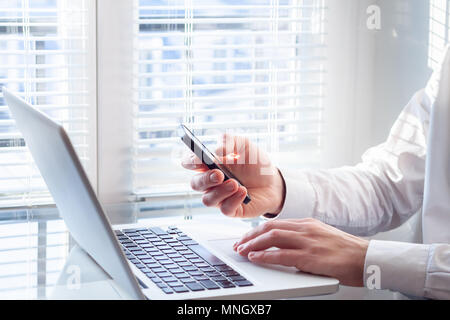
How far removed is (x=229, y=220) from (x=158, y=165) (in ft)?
1.14

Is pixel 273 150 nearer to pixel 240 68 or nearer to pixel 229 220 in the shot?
pixel 240 68

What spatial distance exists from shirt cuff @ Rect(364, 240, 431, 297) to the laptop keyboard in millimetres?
199

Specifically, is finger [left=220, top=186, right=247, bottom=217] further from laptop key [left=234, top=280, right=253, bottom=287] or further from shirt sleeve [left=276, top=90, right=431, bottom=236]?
laptop key [left=234, top=280, right=253, bottom=287]

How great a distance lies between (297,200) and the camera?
1172mm

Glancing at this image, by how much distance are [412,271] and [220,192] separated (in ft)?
1.05

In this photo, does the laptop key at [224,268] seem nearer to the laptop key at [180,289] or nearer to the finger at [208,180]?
the laptop key at [180,289]

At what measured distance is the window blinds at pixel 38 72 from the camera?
4.18ft

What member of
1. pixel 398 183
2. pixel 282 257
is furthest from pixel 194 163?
pixel 398 183

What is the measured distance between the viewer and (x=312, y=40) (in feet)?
4.96

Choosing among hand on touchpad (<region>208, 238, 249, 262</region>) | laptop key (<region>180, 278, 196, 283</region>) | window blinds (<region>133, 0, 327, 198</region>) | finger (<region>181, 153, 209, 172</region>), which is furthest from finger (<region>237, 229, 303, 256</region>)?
window blinds (<region>133, 0, 327, 198</region>)

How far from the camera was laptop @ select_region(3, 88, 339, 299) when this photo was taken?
2.35 ft

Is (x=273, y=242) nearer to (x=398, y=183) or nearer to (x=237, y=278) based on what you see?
(x=237, y=278)

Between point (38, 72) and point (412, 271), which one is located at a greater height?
point (38, 72)
